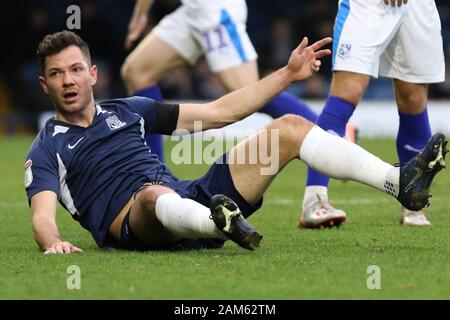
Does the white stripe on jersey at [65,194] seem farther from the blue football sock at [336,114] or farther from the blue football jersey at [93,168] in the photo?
the blue football sock at [336,114]

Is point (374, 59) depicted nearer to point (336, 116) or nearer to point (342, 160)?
point (336, 116)

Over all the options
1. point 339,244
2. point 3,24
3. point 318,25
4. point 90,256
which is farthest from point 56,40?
point 3,24

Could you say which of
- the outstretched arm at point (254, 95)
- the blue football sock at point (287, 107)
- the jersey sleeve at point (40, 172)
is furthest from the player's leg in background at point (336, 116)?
the jersey sleeve at point (40, 172)

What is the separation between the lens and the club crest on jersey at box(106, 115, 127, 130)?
224 inches

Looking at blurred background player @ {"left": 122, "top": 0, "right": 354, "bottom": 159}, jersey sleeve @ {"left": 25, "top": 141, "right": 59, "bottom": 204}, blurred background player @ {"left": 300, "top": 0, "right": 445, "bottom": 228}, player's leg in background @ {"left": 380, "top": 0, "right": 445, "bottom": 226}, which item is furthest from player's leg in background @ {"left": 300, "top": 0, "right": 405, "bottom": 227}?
blurred background player @ {"left": 122, "top": 0, "right": 354, "bottom": 159}

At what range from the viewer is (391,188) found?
518 centimetres

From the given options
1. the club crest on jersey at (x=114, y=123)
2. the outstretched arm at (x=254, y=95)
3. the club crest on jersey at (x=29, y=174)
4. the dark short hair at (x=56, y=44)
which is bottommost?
the club crest on jersey at (x=29, y=174)

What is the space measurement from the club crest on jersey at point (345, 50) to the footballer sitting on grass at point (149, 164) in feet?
4.04

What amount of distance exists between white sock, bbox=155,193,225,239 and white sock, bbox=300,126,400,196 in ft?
1.93

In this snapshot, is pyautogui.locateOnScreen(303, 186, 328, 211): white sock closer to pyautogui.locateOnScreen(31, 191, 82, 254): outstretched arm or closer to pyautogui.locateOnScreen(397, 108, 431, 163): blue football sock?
pyautogui.locateOnScreen(397, 108, 431, 163): blue football sock

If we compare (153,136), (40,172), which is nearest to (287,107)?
(153,136)

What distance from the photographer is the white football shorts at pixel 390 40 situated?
6.73 meters

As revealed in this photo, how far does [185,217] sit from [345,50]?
2.09 metres

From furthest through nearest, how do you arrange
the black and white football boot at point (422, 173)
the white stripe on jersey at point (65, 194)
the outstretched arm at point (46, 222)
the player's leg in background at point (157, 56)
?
the player's leg in background at point (157, 56) < the white stripe on jersey at point (65, 194) < the outstretched arm at point (46, 222) < the black and white football boot at point (422, 173)
